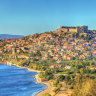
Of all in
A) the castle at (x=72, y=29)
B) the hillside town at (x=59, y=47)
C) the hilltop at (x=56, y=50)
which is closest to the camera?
the hilltop at (x=56, y=50)

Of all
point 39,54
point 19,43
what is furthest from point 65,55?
point 19,43

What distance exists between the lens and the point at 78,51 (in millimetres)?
91812

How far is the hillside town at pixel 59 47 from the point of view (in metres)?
87.8

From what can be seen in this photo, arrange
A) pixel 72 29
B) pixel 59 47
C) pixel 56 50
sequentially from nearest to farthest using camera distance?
pixel 56 50, pixel 59 47, pixel 72 29

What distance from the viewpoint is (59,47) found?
9775cm

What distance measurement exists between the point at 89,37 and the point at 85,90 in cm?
8405

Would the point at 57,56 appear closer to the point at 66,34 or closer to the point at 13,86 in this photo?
the point at 66,34

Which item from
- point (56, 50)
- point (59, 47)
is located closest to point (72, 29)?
point (59, 47)

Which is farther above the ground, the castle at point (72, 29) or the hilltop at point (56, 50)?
the castle at point (72, 29)

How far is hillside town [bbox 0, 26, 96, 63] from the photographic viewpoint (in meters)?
87.8

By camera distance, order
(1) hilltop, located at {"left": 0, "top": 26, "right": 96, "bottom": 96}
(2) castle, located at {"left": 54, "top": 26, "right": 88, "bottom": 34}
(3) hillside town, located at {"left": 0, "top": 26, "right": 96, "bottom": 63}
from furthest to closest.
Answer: (2) castle, located at {"left": 54, "top": 26, "right": 88, "bottom": 34}
(3) hillside town, located at {"left": 0, "top": 26, "right": 96, "bottom": 63}
(1) hilltop, located at {"left": 0, "top": 26, "right": 96, "bottom": 96}

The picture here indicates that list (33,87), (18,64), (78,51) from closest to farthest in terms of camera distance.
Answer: (33,87), (18,64), (78,51)

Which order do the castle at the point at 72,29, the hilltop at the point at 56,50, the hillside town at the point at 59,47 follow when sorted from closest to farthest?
the hilltop at the point at 56,50 → the hillside town at the point at 59,47 → the castle at the point at 72,29

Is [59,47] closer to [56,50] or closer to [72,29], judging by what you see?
[56,50]
